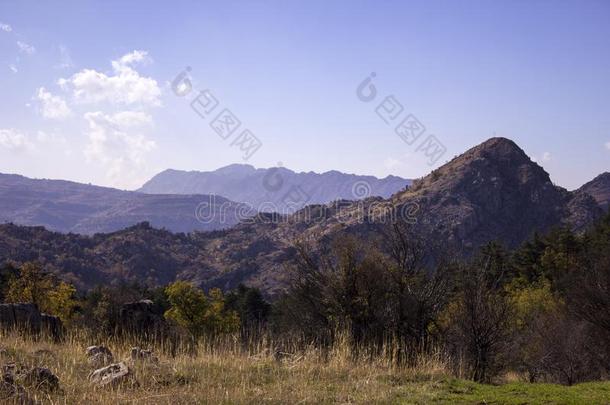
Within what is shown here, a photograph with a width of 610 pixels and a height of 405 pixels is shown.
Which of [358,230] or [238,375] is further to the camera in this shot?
[358,230]

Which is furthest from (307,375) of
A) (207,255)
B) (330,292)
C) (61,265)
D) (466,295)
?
(207,255)

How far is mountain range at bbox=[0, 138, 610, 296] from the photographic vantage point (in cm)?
13975

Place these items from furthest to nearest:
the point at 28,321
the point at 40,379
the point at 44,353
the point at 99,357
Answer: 1. the point at 28,321
2. the point at 44,353
3. the point at 99,357
4. the point at 40,379

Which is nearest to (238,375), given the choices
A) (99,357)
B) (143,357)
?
(143,357)

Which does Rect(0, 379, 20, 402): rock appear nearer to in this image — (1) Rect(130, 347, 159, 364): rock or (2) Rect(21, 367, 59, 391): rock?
(2) Rect(21, 367, 59, 391): rock

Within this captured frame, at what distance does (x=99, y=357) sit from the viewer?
7.58 meters

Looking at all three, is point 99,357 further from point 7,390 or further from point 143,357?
point 7,390

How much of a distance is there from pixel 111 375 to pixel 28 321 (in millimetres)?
5565

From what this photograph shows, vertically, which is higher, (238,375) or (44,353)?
(44,353)

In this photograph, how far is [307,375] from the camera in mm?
7344

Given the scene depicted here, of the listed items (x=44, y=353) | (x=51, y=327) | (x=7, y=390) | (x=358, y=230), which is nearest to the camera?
(x=7, y=390)

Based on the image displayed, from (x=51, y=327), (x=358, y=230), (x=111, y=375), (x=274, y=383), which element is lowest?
(x=274, y=383)

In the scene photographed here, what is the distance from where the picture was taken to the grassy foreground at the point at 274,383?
5.91 metres

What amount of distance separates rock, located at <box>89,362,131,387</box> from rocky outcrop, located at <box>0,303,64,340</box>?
169 inches
